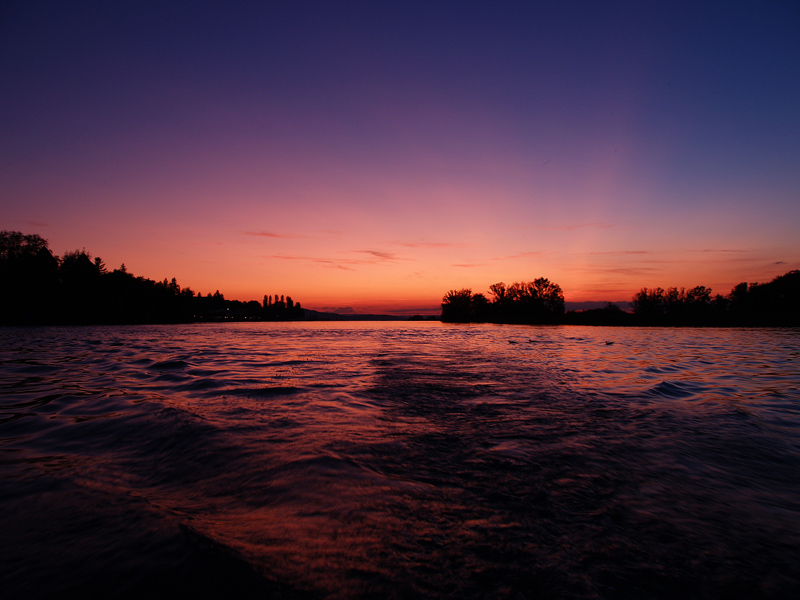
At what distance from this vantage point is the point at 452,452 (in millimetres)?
4770

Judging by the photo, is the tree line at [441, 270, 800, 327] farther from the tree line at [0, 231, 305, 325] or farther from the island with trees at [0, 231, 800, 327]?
the tree line at [0, 231, 305, 325]

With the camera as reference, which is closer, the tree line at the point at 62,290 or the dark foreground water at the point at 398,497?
the dark foreground water at the point at 398,497

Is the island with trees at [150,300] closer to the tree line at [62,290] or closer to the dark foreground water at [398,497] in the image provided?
the tree line at [62,290]

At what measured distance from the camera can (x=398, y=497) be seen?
3.54m

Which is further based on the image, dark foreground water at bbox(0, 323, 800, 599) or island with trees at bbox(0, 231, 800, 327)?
island with trees at bbox(0, 231, 800, 327)

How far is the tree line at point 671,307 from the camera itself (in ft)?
311

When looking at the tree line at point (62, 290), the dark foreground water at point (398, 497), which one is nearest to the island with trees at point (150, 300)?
the tree line at point (62, 290)

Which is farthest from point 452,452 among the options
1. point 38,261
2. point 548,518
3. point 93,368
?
point 38,261

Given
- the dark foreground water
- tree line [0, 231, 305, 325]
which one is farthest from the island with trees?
the dark foreground water

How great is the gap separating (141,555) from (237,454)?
2.08 metres

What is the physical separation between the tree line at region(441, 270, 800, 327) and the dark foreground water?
372 ft

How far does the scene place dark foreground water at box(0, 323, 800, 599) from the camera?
237 centimetres

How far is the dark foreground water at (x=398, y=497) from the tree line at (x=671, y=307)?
11329 cm

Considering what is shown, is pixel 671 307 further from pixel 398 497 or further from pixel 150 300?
pixel 150 300
